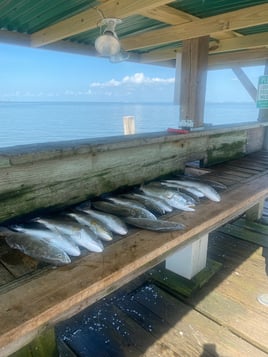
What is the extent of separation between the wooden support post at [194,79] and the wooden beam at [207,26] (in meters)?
0.21

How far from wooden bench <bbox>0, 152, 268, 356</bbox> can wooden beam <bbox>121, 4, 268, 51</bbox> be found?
191cm

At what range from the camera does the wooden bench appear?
96 centimetres

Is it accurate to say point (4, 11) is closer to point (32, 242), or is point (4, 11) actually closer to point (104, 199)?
point (104, 199)

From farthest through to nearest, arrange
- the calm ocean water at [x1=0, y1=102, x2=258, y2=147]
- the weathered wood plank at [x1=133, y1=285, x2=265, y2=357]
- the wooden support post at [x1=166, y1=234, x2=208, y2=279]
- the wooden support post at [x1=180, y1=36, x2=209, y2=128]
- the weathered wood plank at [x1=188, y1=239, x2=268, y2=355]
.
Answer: the calm ocean water at [x1=0, y1=102, x2=258, y2=147] < the wooden support post at [x1=180, y1=36, x2=209, y2=128] < the wooden support post at [x1=166, y1=234, x2=208, y2=279] < the weathered wood plank at [x1=188, y1=239, x2=268, y2=355] < the weathered wood plank at [x1=133, y1=285, x2=265, y2=357]

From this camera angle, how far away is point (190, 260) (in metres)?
2.47

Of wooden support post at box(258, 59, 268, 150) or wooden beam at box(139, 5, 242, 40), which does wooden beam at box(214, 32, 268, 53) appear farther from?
wooden beam at box(139, 5, 242, 40)

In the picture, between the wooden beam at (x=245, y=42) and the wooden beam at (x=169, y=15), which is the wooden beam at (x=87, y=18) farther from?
the wooden beam at (x=245, y=42)

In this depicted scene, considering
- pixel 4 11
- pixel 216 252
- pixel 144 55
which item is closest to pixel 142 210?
pixel 216 252

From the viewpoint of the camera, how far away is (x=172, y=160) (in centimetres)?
285

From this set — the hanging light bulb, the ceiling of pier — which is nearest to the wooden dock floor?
the hanging light bulb

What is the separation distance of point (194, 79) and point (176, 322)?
8.29 ft

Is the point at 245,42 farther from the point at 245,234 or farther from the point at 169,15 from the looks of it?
the point at 245,234

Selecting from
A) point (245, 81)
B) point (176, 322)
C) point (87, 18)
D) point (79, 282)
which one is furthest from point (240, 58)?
point (79, 282)

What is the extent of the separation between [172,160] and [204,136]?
0.59 meters
